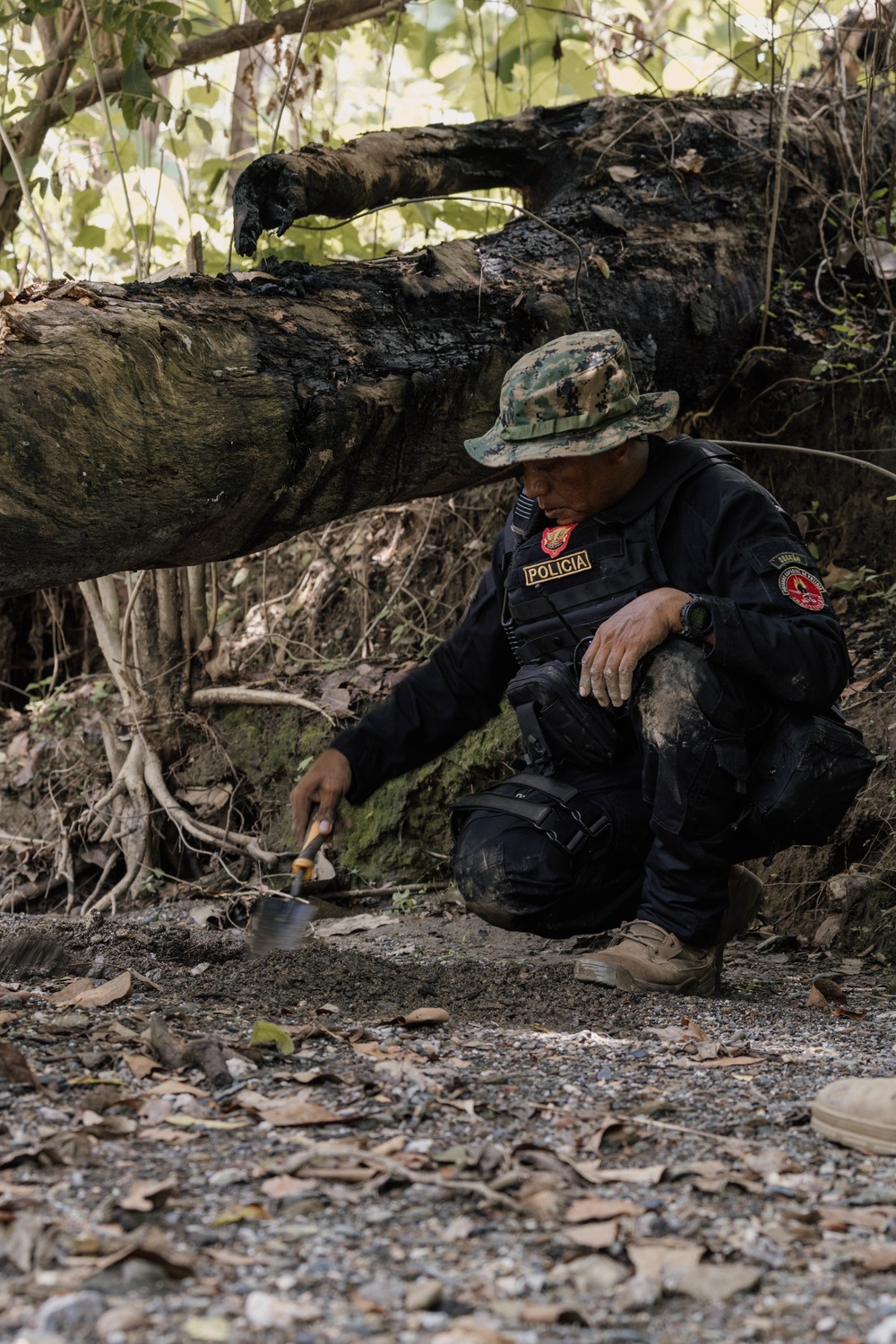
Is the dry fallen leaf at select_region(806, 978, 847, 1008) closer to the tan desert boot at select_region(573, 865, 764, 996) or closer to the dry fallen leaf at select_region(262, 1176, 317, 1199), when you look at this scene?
the tan desert boot at select_region(573, 865, 764, 996)

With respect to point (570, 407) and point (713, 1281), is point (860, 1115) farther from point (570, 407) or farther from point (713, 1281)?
point (570, 407)

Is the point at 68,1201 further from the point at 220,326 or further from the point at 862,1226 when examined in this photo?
the point at 220,326

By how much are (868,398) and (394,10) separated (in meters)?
2.33

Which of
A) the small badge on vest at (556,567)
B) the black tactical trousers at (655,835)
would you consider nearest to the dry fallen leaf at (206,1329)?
the black tactical trousers at (655,835)

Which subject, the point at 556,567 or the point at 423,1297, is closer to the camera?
the point at 423,1297

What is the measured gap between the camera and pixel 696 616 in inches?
111

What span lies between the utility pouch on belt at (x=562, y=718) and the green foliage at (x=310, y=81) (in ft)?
4.61

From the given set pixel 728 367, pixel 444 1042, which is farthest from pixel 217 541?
pixel 728 367

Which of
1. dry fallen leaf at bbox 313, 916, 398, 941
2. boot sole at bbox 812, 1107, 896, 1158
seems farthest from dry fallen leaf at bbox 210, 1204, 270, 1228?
dry fallen leaf at bbox 313, 916, 398, 941

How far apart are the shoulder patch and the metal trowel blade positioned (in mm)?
1461

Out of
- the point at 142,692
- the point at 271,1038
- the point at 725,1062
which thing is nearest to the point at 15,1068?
the point at 271,1038

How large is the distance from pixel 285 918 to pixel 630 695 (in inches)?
42.6

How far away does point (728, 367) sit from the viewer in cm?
427

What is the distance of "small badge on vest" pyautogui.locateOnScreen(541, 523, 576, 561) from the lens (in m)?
3.19
